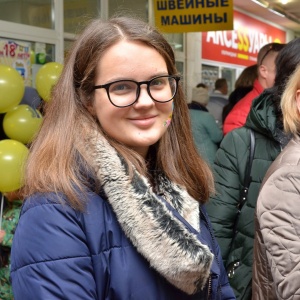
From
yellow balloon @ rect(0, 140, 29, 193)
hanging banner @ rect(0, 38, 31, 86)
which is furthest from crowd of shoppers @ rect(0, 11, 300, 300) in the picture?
hanging banner @ rect(0, 38, 31, 86)

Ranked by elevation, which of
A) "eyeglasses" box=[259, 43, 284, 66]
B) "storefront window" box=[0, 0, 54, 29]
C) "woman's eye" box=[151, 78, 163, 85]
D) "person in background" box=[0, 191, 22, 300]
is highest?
"storefront window" box=[0, 0, 54, 29]

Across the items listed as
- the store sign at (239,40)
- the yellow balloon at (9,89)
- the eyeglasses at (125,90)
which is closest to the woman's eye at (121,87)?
the eyeglasses at (125,90)

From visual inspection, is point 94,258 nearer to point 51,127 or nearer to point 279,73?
point 51,127

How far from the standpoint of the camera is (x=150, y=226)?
4.20 ft

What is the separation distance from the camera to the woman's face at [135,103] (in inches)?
51.6

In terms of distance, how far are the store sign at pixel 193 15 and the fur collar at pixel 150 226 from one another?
15.5 ft

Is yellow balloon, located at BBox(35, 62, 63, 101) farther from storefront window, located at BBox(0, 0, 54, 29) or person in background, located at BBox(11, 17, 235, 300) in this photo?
person in background, located at BBox(11, 17, 235, 300)

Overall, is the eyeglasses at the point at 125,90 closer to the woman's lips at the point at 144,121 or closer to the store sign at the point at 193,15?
the woman's lips at the point at 144,121

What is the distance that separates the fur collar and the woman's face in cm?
5

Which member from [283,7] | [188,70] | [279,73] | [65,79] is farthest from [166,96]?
[283,7]

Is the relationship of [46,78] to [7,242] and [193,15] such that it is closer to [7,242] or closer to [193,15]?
[7,242]

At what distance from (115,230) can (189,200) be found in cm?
30

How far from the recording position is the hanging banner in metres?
5.03

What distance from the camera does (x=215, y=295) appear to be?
143 centimetres
